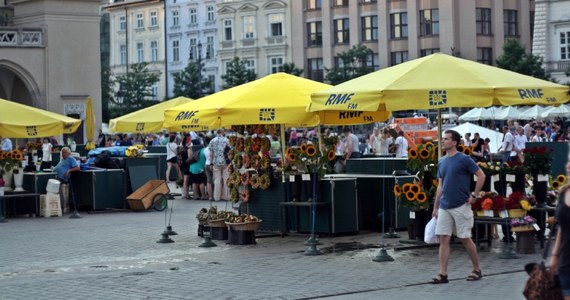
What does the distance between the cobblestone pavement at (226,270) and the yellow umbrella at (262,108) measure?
78.1 inches

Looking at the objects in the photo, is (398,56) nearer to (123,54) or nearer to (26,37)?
(123,54)

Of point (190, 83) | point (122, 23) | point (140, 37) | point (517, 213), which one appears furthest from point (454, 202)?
point (122, 23)

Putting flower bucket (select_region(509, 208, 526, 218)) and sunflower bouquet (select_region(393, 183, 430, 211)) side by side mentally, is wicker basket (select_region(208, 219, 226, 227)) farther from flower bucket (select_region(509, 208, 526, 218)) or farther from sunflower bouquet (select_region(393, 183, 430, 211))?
flower bucket (select_region(509, 208, 526, 218))

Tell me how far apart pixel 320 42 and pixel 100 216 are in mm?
64701

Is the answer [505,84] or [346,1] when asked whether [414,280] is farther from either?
[346,1]

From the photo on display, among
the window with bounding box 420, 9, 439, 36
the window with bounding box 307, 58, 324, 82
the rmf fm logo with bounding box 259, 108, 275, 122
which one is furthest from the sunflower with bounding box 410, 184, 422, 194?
the window with bounding box 307, 58, 324, 82

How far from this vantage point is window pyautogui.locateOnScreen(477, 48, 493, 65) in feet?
269

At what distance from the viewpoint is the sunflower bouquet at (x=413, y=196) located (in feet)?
54.9

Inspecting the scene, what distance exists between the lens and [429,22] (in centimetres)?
8238

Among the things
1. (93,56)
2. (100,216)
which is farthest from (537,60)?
(100,216)

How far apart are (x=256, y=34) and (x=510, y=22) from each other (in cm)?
2062

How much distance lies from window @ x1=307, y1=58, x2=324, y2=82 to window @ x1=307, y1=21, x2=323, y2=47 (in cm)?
125

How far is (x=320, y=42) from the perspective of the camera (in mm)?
88625

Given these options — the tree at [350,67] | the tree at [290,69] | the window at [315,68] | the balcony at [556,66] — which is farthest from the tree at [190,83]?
the balcony at [556,66]
